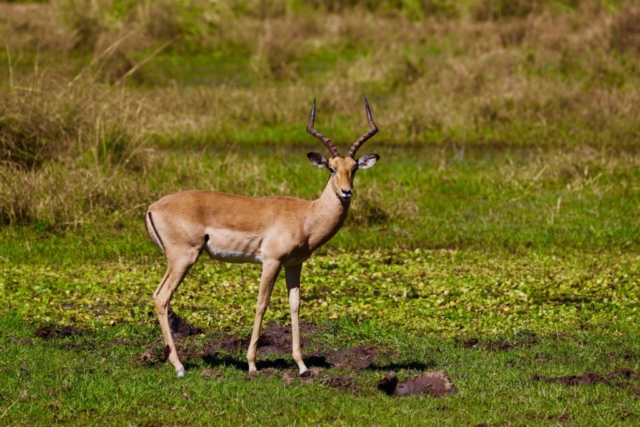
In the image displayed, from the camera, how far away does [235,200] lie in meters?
8.47

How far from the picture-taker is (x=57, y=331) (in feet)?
30.8

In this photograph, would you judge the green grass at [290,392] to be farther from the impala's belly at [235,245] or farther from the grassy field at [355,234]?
the impala's belly at [235,245]

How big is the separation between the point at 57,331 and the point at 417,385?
3306 millimetres

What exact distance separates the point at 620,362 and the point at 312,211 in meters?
2.81

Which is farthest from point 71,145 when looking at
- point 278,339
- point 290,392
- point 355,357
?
point 290,392

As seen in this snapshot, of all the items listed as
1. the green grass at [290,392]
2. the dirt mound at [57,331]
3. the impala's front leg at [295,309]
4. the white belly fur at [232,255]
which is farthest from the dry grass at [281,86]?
the impala's front leg at [295,309]

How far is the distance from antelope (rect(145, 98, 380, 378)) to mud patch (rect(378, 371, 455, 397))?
696 millimetres

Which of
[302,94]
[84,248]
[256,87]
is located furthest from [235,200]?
[256,87]

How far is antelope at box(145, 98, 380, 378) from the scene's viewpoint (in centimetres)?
827

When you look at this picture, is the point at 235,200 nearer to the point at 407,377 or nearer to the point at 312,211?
the point at 312,211

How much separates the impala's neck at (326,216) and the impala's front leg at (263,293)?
14.9 inches

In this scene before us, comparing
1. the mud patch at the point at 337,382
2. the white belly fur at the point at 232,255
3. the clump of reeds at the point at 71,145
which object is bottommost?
the clump of reeds at the point at 71,145

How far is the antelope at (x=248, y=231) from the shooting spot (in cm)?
827

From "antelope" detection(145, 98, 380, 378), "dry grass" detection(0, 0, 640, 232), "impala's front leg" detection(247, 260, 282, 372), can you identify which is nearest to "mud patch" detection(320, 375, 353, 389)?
"antelope" detection(145, 98, 380, 378)
